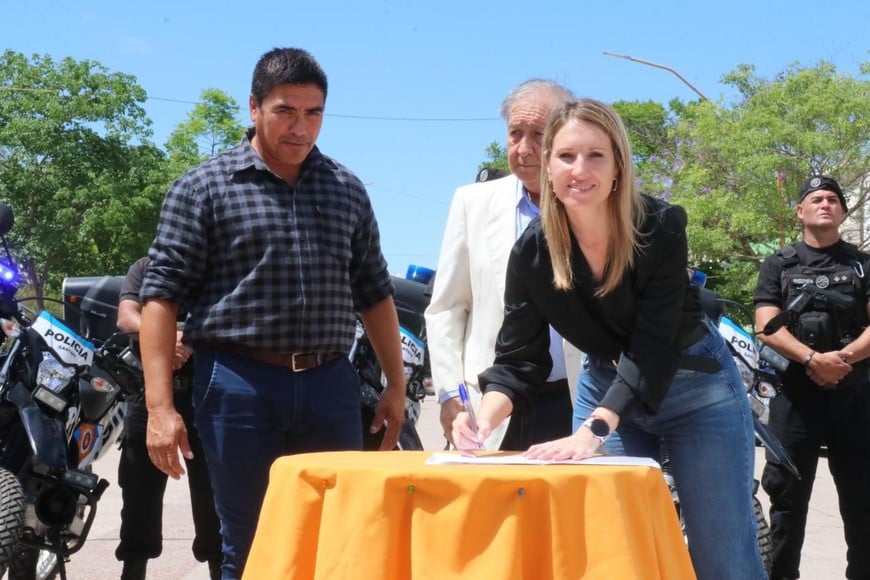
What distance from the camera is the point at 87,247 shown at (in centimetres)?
4088

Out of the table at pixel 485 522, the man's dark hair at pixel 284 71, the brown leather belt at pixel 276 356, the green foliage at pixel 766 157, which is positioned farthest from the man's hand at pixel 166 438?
the green foliage at pixel 766 157

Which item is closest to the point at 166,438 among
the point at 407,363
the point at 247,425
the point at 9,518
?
the point at 247,425

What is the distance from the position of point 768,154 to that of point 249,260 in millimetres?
22179

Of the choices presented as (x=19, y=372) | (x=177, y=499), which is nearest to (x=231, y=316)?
(x=19, y=372)

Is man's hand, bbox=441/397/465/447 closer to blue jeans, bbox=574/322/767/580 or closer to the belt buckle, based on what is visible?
the belt buckle

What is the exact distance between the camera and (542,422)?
436 cm

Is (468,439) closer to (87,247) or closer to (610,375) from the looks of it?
(610,375)

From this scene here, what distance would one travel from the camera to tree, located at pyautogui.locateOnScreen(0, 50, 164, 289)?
1575 inches

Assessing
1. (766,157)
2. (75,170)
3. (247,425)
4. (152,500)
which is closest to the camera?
(247,425)

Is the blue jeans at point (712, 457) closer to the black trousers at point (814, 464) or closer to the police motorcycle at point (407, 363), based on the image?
the police motorcycle at point (407, 363)

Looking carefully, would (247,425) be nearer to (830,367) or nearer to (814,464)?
(830,367)

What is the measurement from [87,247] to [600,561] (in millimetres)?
40155

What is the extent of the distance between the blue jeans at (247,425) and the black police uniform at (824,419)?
2.81 m

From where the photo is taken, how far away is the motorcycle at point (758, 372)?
5.52 metres
